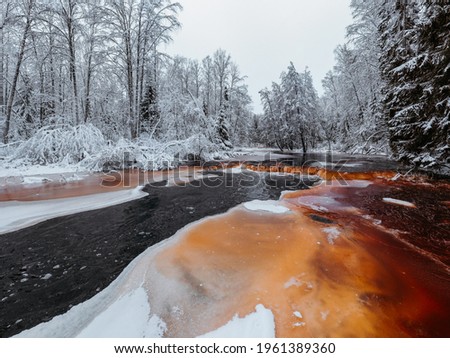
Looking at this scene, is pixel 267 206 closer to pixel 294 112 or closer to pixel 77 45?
pixel 77 45

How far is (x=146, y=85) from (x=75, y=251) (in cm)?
1805

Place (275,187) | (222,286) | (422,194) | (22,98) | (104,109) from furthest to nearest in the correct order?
(104,109) → (22,98) → (275,187) → (422,194) → (222,286)

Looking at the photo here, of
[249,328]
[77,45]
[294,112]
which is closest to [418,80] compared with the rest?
[249,328]

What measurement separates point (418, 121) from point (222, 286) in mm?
8561

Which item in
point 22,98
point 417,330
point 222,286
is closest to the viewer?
point 417,330

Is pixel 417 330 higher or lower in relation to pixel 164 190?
lower

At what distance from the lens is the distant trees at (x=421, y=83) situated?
19.9 feet

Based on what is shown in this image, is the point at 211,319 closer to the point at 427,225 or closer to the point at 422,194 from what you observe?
the point at 427,225

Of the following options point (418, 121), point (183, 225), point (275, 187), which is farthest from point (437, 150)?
point (183, 225)

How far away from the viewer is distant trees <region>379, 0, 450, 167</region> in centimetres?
605

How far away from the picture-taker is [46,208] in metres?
4.64

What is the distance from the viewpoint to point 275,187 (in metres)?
7.92

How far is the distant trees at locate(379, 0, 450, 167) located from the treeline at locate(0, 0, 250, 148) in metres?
10.8

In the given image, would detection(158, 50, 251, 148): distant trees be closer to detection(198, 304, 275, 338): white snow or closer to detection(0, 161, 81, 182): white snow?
detection(0, 161, 81, 182): white snow
